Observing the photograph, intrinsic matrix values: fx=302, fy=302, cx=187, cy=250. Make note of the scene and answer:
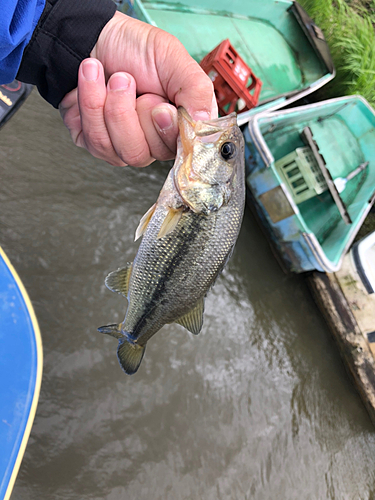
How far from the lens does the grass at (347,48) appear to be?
15.7 feet

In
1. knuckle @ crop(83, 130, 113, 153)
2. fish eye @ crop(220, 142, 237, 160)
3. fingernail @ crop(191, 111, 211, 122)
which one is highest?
fingernail @ crop(191, 111, 211, 122)

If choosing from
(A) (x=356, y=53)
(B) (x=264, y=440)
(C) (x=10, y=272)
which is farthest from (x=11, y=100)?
(A) (x=356, y=53)

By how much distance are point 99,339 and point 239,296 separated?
6.24ft

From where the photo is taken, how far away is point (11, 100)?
2.37 meters

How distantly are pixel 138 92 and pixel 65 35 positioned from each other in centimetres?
42

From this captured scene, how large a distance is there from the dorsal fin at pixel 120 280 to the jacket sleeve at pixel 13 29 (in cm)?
112

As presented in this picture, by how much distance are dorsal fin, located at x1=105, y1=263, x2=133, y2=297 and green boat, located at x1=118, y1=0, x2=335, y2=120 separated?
104 inches

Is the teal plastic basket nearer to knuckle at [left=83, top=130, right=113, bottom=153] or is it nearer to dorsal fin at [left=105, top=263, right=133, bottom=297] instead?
dorsal fin at [left=105, top=263, right=133, bottom=297]

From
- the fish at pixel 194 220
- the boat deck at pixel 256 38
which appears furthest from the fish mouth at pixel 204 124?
the boat deck at pixel 256 38

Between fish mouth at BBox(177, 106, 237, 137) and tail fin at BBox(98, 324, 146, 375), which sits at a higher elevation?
fish mouth at BBox(177, 106, 237, 137)

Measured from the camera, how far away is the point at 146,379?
330 cm

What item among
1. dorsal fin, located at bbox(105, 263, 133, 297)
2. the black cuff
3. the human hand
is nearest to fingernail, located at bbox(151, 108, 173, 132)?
the human hand

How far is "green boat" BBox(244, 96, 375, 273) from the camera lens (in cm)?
377

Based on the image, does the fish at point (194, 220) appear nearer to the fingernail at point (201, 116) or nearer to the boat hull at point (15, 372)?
the fingernail at point (201, 116)
